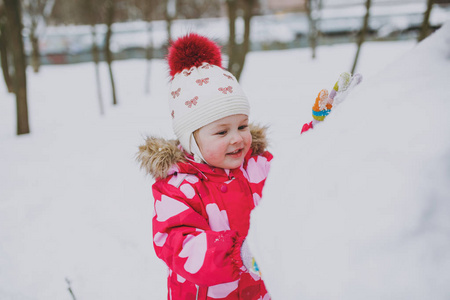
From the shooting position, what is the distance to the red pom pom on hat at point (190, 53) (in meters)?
1.41

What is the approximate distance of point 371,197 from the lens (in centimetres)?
55

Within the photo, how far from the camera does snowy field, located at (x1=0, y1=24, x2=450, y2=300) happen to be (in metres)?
0.53

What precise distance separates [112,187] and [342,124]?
3870 millimetres

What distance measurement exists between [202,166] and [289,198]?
707 millimetres

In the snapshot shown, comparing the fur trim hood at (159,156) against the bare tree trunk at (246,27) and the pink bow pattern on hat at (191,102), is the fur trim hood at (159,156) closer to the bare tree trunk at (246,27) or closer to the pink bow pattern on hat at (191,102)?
the pink bow pattern on hat at (191,102)

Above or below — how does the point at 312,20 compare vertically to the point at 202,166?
above

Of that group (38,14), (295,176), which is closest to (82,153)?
(295,176)

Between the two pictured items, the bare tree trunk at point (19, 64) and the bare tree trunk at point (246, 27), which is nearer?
the bare tree trunk at point (19, 64)

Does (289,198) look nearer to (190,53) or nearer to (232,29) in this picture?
(190,53)

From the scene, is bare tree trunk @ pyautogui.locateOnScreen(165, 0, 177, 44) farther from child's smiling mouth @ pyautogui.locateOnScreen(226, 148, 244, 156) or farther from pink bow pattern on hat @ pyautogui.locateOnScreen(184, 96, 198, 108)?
child's smiling mouth @ pyautogui.locateOnScreen(226, 148, 244, 156)

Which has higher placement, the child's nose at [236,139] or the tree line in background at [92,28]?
the tree line in background at [92,28]

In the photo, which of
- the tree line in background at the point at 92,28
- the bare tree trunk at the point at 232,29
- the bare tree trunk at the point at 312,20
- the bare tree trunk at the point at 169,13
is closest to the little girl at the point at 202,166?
the tree line in background at the point at 92,28

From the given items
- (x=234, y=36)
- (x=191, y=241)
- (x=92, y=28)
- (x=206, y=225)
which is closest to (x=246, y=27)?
(x=234, y=36)

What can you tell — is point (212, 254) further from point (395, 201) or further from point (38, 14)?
point (38, 14)
